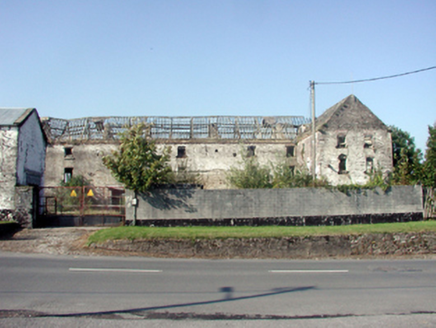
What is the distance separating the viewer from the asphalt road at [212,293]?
6.79 m

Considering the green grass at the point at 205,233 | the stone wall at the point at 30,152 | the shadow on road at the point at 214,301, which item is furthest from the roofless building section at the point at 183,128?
the shadow on road at the point at 214,301

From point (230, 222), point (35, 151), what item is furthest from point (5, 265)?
point (35, 151)

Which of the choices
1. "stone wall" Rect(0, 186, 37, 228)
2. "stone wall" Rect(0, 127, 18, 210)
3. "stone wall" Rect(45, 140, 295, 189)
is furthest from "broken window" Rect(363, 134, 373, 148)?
"stone wall" Rect(0, 127, 18, 210)

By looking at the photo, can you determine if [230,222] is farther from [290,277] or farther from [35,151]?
[35,151]

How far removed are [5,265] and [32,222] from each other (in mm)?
8023

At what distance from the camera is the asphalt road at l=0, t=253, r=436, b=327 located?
679 centimetres

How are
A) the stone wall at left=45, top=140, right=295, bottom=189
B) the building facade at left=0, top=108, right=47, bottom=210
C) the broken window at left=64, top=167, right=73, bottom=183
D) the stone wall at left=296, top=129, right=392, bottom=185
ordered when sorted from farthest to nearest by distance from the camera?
the broken window at left=64, top=167, right=73, bottom=183
the stone wall at left=45, top=140, right=295, bottom=189
the stone wall at left=296, top=129, right=392, bottom=185
the building facade at left=0, top=108, right=47, bottom=210

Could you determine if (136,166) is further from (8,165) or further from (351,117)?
(351,117)

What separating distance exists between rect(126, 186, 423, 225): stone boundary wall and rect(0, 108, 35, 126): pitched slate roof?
8.04 metres

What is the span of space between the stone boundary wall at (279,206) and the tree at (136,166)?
2.11 feet

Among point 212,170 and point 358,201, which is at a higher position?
point 212,170

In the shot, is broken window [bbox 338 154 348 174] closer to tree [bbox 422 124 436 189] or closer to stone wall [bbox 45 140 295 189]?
stone wall [bbox 45 140 295 189]

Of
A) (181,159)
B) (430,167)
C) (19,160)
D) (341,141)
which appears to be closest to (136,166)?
(19,160)

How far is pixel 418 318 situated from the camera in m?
6.95
